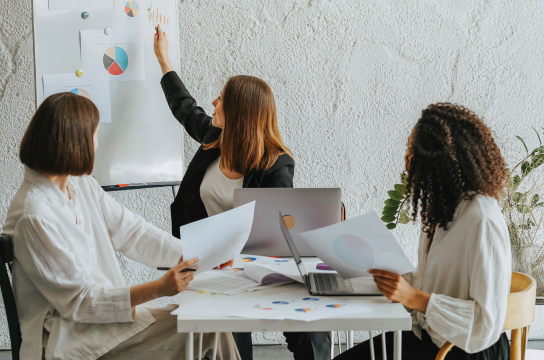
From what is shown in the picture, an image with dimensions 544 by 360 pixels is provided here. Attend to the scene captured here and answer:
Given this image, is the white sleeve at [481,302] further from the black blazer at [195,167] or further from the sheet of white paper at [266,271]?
the black blazer at [195,167]

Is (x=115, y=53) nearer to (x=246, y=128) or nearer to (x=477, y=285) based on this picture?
(x=246, y=128)

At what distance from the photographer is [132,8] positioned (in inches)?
82.0

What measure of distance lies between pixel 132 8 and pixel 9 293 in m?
1.33

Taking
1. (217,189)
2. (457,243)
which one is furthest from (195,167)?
(457,243)

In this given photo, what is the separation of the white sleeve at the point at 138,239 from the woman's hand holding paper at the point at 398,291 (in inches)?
26.6

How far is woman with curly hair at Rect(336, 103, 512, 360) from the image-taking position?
1.17 metres

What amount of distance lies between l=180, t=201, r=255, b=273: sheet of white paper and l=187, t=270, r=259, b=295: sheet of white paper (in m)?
0.07

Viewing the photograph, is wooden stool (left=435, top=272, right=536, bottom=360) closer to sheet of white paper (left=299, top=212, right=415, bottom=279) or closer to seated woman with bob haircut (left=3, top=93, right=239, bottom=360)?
sheet of white paper (left=299, top=212, right=415, bottom=279)

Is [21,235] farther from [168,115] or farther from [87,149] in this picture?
[168,115]

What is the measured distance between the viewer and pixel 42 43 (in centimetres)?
198

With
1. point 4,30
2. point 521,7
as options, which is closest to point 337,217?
point 521,7

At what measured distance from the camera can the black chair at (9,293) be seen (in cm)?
119

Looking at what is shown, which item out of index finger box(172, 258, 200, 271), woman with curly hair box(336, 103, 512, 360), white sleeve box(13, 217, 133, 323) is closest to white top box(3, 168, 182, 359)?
white sleeve box(13, 217, 133, 323)

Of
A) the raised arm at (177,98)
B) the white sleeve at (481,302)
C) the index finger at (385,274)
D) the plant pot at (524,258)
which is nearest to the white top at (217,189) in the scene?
the raised arm at (177,98)
